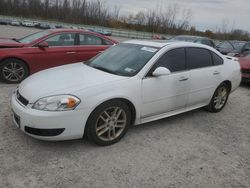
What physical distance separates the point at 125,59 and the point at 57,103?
1527 millimetres

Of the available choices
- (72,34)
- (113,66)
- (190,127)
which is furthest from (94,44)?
(190,127)

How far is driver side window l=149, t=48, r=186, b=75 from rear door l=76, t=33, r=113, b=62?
3.35 metres

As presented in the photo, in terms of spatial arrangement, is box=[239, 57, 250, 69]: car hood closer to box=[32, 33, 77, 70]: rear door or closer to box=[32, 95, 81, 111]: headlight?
box=[32, 33, 77, 70]: rear door

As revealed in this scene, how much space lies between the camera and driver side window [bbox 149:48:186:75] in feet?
14.0

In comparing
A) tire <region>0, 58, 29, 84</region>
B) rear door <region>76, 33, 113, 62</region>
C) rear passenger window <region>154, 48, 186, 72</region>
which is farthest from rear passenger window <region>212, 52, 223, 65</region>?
tire <region>0, 58, 29, 84</region>

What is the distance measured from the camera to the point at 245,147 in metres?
4.19

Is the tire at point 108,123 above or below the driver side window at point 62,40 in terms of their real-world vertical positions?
below

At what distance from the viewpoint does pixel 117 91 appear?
3.67 m

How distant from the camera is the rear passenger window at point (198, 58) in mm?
4773

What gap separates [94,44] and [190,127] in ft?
13.3

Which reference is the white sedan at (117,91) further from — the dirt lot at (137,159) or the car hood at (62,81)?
the dirt lot at (137,159)

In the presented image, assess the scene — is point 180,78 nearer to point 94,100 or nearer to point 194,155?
point 194,155

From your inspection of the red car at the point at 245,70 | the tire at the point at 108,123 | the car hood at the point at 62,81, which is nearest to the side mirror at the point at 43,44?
the car hood at the point at 62,81

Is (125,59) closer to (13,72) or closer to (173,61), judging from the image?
(173,61)
